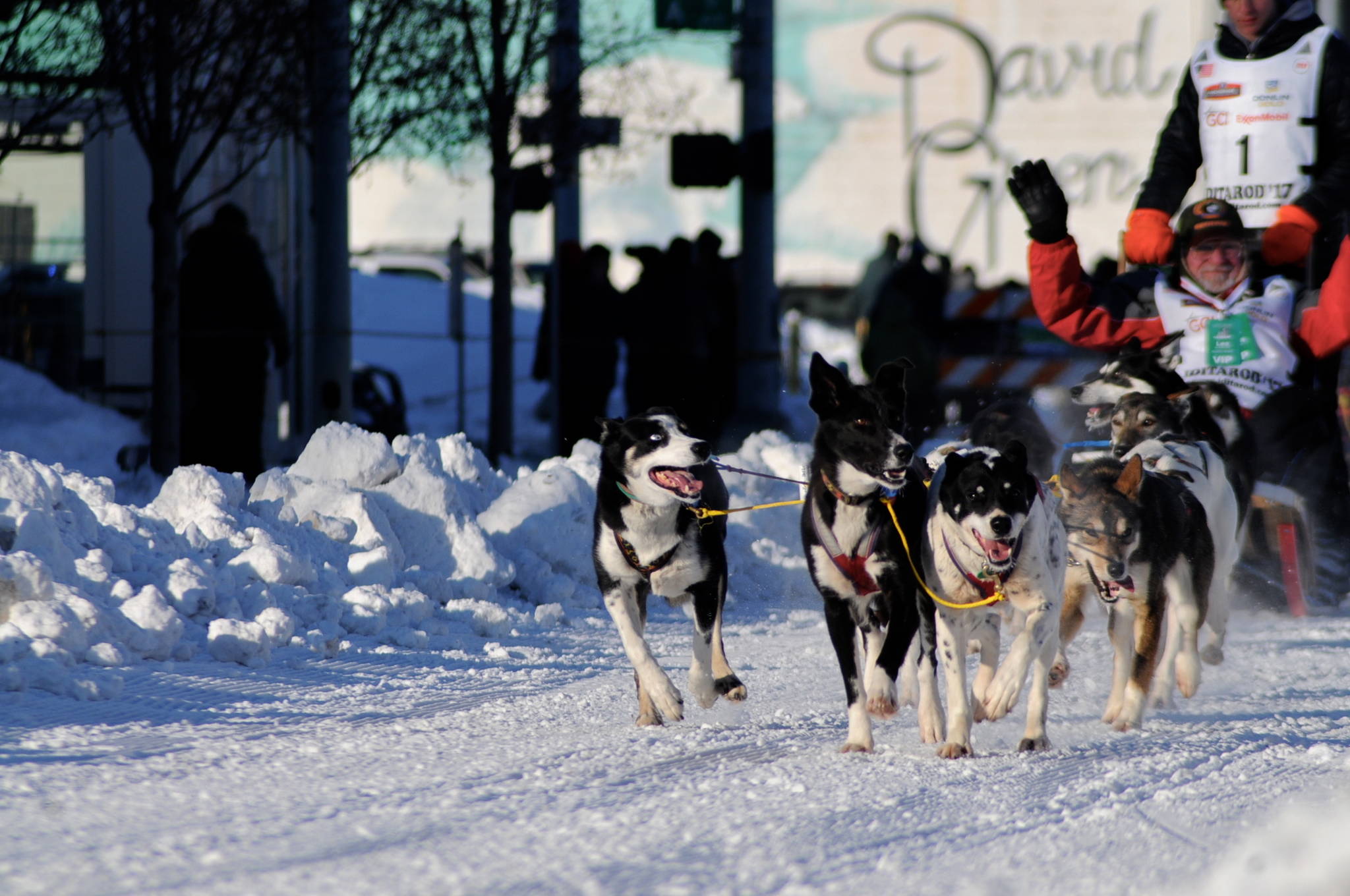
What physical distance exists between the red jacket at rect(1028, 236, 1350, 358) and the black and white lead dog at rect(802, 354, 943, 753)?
2.52 meters

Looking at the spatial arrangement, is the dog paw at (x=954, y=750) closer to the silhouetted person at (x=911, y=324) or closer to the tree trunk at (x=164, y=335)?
the tree trunk at (x=164, y=335)

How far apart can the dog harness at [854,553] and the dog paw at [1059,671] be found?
110cm

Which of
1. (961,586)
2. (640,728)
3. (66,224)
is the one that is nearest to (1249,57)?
(961,586)

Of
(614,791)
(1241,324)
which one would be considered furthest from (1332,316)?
(614,791)

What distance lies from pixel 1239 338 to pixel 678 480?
3213 millimetres

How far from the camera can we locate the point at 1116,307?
768 cm

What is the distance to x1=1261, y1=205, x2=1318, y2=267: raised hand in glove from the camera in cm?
756

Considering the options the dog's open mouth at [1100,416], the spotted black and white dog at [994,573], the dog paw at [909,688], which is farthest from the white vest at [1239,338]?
the spotted black and white dog at [994,573]

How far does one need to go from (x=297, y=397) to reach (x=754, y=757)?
445 inches

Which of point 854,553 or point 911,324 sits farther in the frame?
point 911,324

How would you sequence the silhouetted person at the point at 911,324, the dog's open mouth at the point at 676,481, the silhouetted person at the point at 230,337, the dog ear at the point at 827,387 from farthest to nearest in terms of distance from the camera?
the silhouetted person at the point at 911,324
the silhouetted person at the point at 230,337
the dog's open mouth at the point at 676,481
the dog ear at the point at 827,387

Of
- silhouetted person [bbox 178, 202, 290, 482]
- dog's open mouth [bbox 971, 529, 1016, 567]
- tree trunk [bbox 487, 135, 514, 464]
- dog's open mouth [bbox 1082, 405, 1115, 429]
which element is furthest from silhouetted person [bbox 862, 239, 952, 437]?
dog's open mouth [bbox 971, 529, 1016, 567]

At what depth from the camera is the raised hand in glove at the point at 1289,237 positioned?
756 centimetres

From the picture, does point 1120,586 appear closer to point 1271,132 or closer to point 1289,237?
point 1289,237
